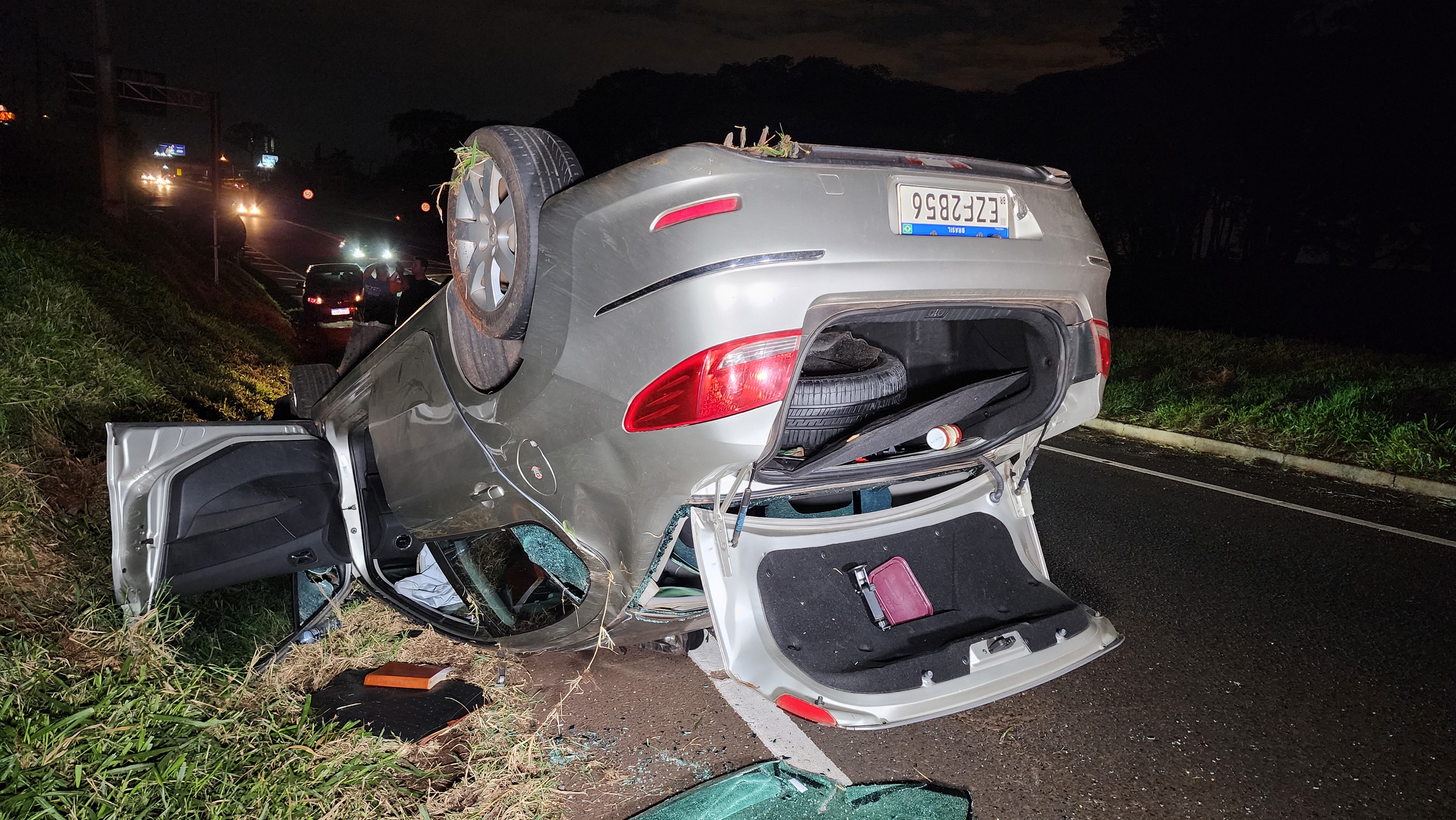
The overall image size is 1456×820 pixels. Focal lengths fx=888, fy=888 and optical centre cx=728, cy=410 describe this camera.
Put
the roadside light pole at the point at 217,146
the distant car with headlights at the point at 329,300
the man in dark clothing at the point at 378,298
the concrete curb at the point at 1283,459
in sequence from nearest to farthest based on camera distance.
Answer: the concrete curb at the point at 1283,459 → the man in dark clothing at the point at 378,298 → the distant car with headlights at the point at 329,300 → the roadside light pole at the point at 217,146

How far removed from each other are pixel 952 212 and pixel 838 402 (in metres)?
0.71

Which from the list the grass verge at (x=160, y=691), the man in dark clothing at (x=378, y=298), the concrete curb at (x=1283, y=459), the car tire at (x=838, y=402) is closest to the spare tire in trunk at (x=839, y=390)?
the car tire at (x=838, y=402)

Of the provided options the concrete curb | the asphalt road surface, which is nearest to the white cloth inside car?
the asphalt road surface

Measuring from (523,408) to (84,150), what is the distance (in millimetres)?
29965

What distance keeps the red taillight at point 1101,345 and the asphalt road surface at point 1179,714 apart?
1.32 metres

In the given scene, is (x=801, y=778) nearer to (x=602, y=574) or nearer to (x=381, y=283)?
(x=602, y=574)

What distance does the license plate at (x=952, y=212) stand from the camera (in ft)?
7.36

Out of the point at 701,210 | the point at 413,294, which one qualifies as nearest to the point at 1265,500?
the point at 701,210

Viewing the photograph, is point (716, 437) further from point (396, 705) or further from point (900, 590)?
point (396, 705)

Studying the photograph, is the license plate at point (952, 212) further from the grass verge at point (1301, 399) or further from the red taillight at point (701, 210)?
the grass verge at point (1301, 399)

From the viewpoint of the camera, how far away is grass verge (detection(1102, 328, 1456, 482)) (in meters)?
7.53

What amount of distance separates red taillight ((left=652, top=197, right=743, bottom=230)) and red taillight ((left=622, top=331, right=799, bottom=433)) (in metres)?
0.30

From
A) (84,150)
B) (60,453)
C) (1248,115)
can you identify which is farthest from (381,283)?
(1248,115)

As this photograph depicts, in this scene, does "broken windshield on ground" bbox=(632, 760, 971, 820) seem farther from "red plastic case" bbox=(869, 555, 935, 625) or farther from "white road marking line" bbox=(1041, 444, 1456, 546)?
"white road marking line" bbox=(1041, 444, 1456, 546)
